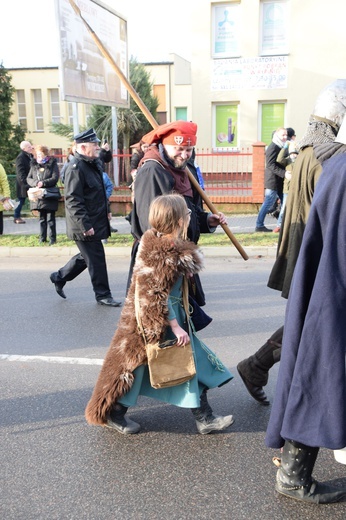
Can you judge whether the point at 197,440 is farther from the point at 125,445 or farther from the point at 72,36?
the point at 72,36

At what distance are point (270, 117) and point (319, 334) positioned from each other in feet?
60.5

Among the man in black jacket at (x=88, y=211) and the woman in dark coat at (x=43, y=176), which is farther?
the woman in dark coat at (x=43, y=176)

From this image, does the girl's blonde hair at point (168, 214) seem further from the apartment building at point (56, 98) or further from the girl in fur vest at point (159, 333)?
the apartment building at point (56, 98)

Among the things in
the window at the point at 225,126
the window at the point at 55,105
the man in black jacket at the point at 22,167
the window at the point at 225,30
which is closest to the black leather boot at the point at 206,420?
the man in black jacket at the point at 22,167

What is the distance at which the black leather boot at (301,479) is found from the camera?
237cm

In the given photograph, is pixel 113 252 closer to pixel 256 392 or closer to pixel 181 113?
pixel 256 392

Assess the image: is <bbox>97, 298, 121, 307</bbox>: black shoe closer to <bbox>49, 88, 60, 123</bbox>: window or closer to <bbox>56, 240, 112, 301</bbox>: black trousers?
<bbox>56, 240, 112, 301</bbox>: black trousers

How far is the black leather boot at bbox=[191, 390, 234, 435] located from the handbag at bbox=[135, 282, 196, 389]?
11.6 inches

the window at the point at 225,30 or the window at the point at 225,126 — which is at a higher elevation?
the window at the point at 225,30

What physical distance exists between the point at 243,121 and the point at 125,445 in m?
17.9

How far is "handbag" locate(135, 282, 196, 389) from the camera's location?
283 cm

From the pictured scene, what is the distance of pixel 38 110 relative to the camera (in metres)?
31.4

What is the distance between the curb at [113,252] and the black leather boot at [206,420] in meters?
5.55

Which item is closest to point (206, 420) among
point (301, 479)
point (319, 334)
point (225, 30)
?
point (301, 479)
